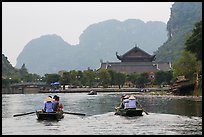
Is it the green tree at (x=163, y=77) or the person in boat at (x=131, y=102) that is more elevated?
the green tree at (x=163, y=77)

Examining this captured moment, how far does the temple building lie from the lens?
141 metres

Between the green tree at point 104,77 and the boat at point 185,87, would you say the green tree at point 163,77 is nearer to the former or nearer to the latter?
the green tree at point 104,77

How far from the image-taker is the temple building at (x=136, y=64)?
141m

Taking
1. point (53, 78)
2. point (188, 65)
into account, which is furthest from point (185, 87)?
point (53, 78)

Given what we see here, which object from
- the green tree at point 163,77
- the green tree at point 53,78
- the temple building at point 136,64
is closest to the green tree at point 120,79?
the green tree at point 163,77

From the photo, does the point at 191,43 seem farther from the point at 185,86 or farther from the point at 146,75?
the point at 146,75

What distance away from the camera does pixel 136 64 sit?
465 feet

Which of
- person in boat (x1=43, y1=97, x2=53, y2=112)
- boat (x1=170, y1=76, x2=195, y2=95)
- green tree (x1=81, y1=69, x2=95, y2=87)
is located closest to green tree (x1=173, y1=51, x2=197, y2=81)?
boat (x1=170, y1=76, x2=195, y2=95)

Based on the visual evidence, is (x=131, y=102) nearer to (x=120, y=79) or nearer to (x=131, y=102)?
(x=131, y=102)

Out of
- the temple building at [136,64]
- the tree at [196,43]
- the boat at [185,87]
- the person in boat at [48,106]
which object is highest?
the temple building at [136,64]

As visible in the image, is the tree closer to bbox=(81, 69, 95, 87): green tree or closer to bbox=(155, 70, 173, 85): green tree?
bbox=(155, 70, 173, 85): green tree

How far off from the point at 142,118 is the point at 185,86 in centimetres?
4075

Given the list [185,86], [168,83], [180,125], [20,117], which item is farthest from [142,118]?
[168,83]

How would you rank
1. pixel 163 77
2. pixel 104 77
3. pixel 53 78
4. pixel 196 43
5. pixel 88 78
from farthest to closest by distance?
pixel 53 78 < pixel 88 78 < pixel 104 77 < pixel 163 77 < pixel 196 43
